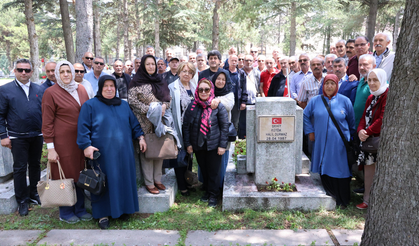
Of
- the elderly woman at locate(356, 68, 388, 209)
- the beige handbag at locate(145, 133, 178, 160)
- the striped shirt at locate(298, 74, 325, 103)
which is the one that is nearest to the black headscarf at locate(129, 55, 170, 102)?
the beige handbag at locate(145, 133, 178, 160)

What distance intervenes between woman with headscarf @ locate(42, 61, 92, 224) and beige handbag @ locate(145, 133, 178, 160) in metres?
0.88

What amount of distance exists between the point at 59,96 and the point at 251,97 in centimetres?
403

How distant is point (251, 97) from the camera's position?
669 centimetres

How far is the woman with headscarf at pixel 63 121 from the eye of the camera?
12.2ft

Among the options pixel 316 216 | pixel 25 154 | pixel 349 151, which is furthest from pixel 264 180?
pixel 25 154

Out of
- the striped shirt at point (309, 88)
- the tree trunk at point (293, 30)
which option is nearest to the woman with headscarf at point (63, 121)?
the striped shirt at point (309, 88)

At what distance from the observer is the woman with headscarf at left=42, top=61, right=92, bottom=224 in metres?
3.73

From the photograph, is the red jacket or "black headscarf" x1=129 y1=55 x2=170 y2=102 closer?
the red jacket

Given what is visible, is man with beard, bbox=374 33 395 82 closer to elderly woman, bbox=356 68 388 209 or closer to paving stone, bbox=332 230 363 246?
elderly woman, bbox=356 68 388 209

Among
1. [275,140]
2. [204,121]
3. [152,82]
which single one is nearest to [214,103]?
[204,121]

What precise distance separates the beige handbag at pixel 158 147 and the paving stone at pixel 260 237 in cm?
110

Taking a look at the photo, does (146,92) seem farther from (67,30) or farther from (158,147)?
(67,30)

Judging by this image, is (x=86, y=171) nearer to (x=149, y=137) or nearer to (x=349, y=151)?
(x=149, y=137)

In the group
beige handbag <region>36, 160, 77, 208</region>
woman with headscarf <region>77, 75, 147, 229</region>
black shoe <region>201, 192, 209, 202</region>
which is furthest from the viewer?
black shoe <region>201, 192, 209, 202</region>
